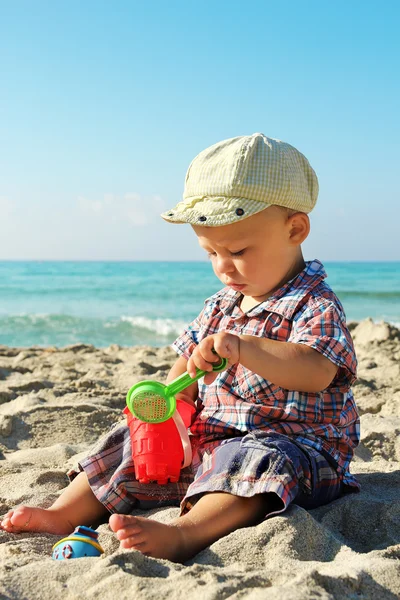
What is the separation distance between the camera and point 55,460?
260 cm

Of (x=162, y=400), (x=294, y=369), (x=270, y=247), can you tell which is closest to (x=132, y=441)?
(x=162, y=400)

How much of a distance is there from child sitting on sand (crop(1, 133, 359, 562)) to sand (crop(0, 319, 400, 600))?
10 centimetres

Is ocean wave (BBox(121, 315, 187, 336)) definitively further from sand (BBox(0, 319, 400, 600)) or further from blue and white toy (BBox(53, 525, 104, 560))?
blue and white toy (BBox(53, 525, 104, 560))

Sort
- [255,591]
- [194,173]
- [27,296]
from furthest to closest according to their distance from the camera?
[27,296]
[194,173]
[255,591]

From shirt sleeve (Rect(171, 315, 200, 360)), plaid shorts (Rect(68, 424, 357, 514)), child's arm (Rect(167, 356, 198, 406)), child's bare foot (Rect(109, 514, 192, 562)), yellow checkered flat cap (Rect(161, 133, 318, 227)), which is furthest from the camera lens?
shirt sleeve (Rect(171, 315, 200, 360))

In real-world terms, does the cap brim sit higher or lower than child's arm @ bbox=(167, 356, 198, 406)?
higher

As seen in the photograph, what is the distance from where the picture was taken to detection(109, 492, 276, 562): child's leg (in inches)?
61.8

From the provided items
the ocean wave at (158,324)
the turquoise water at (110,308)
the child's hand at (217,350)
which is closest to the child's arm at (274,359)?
the child's hand at (217,350)

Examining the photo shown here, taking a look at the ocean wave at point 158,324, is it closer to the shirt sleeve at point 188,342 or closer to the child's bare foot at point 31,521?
the shirt sleeve at point 188,342

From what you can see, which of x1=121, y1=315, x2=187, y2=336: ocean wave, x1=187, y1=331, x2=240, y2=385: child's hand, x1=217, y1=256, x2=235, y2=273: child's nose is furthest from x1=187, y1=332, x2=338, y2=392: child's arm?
x1=121, y1=315, x2=187, y2=336: ocean wave

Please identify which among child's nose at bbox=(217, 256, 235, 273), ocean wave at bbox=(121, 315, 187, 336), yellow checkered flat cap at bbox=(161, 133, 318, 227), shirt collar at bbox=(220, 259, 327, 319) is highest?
yellow checkered flat cap at bbox=(161, 133, 318, 227)

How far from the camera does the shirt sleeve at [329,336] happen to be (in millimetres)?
1905

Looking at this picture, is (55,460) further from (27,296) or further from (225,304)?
(27,296)

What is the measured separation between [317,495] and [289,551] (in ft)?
1.26
